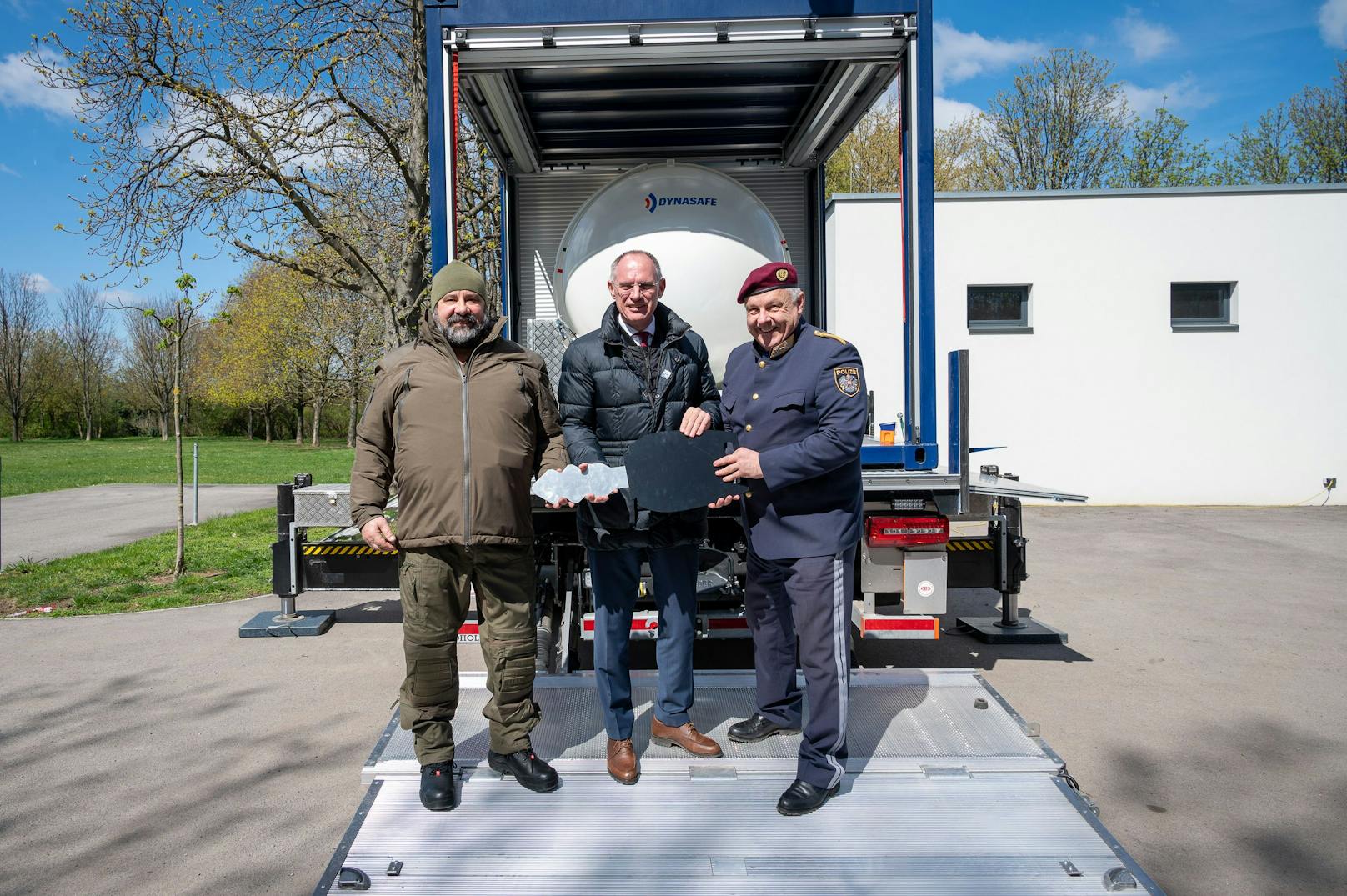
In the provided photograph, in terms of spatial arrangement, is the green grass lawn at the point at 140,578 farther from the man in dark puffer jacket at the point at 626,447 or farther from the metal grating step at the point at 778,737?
the man in dark puffer jacket at the point at 626,447

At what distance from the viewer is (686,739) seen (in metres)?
2.94

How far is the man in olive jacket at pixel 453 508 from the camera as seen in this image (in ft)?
8.70

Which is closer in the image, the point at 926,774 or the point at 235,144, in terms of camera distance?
the point at 926,774

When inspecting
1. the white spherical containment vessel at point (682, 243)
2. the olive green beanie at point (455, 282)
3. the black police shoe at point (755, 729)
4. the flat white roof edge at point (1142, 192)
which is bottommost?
the black police shoe at point (755, 729)

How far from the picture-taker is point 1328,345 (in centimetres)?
1203

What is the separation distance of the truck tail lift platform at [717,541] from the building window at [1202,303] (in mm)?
8414

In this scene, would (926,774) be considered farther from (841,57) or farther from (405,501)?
(841,57)

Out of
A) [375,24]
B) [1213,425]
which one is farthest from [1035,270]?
[375,24]

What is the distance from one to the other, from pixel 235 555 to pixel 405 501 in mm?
7235

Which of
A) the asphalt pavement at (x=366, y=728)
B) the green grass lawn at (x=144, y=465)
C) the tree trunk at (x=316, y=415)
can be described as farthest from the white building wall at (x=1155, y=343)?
the tree trunk at (x=316, y=415)

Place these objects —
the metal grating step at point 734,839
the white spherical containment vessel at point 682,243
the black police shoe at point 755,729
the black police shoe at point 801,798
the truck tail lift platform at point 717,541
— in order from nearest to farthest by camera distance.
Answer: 1. the metal grating step at point 734,839
2. the truck tail lift platform at point 717,541
3. the black police shoe at point 801,798
4. the black police shoe at point 755,729
5. the white spherical containment vessel at point 682,243

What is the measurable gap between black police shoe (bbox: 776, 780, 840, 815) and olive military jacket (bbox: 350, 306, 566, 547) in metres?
1.15

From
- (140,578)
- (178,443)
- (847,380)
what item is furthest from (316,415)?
(847,380)

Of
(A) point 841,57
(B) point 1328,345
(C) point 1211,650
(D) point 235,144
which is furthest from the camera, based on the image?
(B) point 1328,345
